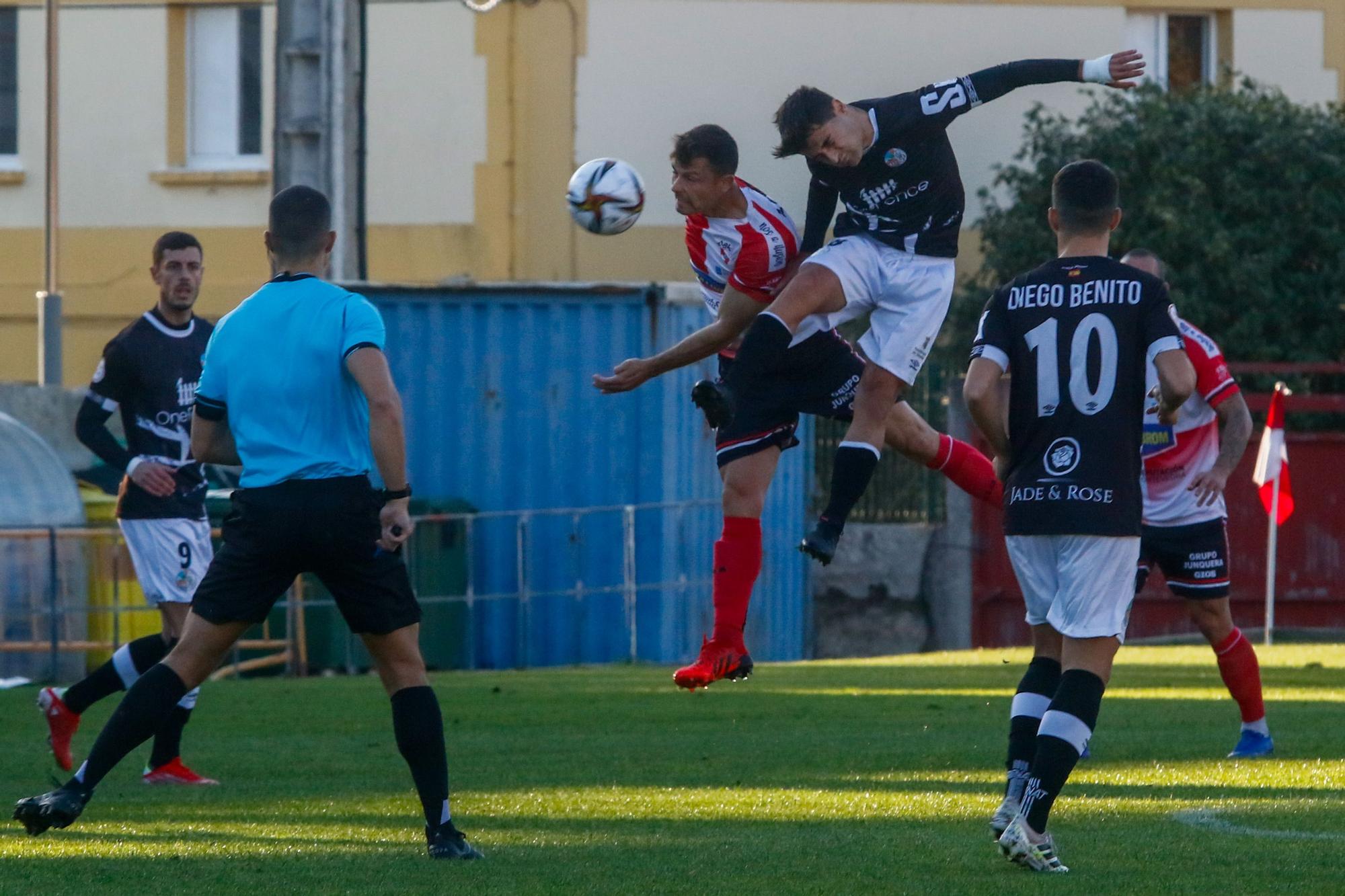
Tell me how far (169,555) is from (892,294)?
11.8 ft

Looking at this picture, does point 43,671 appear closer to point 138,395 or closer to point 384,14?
point 138,395

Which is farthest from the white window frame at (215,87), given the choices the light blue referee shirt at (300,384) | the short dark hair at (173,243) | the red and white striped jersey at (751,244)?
the light blue referee shirt at (300,384)

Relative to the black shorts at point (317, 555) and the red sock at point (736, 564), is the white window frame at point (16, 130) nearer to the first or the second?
the red sock at point (736, 564)

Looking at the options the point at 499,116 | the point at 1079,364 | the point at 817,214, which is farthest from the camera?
the point at 499,116

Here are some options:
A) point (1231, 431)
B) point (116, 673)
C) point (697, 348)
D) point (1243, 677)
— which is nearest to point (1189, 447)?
point (1231, 431)

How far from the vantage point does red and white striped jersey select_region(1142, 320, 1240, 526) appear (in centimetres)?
916

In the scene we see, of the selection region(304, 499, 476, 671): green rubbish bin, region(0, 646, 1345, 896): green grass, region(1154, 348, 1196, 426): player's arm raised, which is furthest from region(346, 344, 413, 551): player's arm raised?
region(304, 499, 476, 671): green rubbish bin

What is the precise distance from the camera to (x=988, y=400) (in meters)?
6.47

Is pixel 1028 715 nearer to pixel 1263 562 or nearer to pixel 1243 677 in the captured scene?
pixel 1243 677

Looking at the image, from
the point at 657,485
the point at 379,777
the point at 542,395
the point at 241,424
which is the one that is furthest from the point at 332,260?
the point at 241,424

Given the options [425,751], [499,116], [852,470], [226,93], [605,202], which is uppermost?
[226,93]

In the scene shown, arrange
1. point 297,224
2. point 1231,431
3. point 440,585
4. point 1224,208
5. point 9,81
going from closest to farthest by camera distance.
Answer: point 297,224, point 1231,431, point 440,585, point 1224,208, point 9,81

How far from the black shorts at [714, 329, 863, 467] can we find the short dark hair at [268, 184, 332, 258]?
194 centimetres

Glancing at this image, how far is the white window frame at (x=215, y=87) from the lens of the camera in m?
25.0
